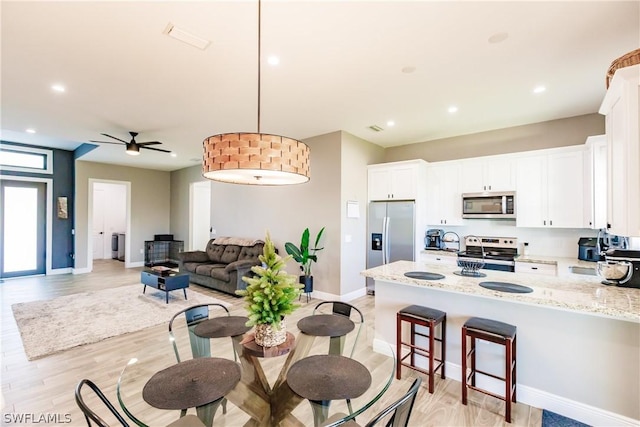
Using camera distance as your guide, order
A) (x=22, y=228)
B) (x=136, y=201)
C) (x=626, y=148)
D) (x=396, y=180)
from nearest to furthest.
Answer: (x=626, y=148)
(x=396, y=180)
(x=22, y=228)
(x=136, y=201)

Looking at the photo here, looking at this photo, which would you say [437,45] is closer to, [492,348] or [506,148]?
[492,348]

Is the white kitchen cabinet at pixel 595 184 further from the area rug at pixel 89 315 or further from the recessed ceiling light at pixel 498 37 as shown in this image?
the area rug at pixel 89 315

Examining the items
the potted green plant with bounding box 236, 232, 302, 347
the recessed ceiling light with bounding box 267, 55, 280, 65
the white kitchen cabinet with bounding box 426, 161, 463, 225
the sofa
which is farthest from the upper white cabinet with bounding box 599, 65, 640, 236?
the sofa

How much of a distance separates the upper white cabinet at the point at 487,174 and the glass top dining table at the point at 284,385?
3845mm

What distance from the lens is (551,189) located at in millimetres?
4047

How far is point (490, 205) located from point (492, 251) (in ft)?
2.43

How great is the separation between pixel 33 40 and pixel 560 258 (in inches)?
253

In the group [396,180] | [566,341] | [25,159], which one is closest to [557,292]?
[566,341]

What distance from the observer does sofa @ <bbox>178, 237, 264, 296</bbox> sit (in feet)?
17.1

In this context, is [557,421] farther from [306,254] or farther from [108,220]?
[108,220]

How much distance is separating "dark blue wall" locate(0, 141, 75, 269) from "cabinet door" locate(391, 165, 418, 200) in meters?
8.10

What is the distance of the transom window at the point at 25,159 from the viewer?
6.56 metres

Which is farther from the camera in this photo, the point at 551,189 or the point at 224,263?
the point at 224,263

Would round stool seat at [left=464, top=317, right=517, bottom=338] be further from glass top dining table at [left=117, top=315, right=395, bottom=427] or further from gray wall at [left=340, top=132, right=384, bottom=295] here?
gray wall at [left=340, top=132, right=384, bottom=295]
